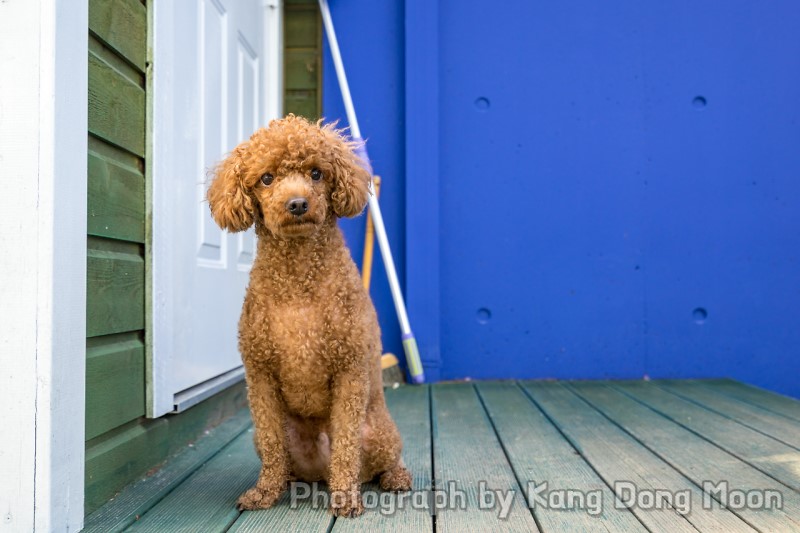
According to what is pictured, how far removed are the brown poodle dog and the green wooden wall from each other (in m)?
0.24

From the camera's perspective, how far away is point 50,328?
→ 115cm

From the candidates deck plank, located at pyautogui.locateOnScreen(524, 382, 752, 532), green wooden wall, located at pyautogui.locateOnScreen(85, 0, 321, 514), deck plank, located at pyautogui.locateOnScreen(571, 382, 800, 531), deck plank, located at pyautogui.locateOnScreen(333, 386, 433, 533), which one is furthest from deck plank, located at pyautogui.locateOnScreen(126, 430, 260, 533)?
deck plank, located at pyautogui.locateOnScreen(571, 382, 800, 531)

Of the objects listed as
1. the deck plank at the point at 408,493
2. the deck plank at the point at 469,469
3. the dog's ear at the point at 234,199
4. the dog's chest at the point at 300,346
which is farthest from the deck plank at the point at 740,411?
the dog's ear at the point at 234,199

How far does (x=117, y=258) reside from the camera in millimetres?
1471

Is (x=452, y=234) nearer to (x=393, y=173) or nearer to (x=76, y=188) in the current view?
(x=393, y=173)

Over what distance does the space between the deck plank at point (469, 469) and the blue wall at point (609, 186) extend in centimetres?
65

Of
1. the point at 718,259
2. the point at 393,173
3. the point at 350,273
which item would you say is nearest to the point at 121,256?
the point at 350,273

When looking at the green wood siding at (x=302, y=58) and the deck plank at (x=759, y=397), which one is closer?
the deck plank at (x=759, y=397)

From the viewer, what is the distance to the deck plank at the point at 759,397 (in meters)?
2.35

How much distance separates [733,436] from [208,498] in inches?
58.2

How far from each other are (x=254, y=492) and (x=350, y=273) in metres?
0.49

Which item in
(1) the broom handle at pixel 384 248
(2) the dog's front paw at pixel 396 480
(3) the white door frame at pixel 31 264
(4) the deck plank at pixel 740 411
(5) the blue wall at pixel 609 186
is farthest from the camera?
(5) the blue wall at pixel 609 186

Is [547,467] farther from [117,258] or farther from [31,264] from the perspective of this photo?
[31,264]

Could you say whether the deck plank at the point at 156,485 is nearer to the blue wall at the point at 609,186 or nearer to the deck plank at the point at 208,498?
the deck plank at the point at 208,498
